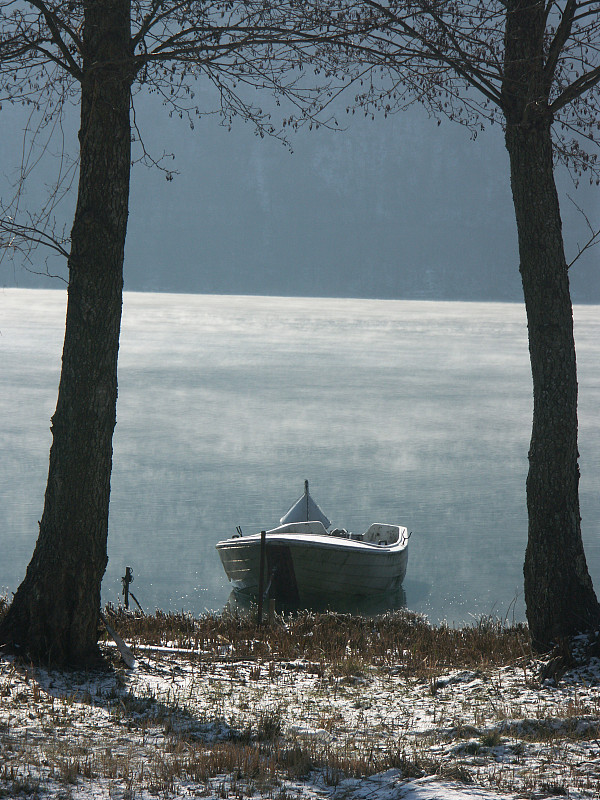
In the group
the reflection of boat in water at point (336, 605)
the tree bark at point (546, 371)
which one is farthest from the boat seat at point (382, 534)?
the tree bark at point (546, 371)

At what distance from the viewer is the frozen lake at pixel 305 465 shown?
19469mm

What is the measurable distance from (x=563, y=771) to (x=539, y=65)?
213 inches

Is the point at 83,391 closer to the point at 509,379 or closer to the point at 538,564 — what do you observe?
the point at 538,564

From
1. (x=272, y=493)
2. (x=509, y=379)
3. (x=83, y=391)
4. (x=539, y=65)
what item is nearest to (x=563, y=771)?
(x=83, y=391)

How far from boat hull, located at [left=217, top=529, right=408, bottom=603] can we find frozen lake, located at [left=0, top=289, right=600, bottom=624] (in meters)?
1.40

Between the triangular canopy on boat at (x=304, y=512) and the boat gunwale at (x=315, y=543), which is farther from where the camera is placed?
the triangular canopy on boat at (x=304, y=512)

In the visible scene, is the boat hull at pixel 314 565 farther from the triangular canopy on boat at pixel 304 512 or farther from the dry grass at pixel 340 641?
the dry grass at pixel 340 641

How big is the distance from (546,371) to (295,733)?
357 centimetres

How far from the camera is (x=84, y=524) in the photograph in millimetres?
6559

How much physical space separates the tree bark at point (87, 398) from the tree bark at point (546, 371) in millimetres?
3251

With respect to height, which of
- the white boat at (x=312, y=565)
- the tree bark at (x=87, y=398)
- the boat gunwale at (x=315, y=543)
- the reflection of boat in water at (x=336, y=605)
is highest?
the tree bark at (x=87, y=398)

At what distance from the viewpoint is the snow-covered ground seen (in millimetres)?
4336

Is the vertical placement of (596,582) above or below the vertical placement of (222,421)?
below

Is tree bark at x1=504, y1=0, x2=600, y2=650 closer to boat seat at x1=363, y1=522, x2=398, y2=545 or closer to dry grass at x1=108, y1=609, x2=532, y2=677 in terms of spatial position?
dry grass at x1=108, y1=609, x2=532, y2=677
